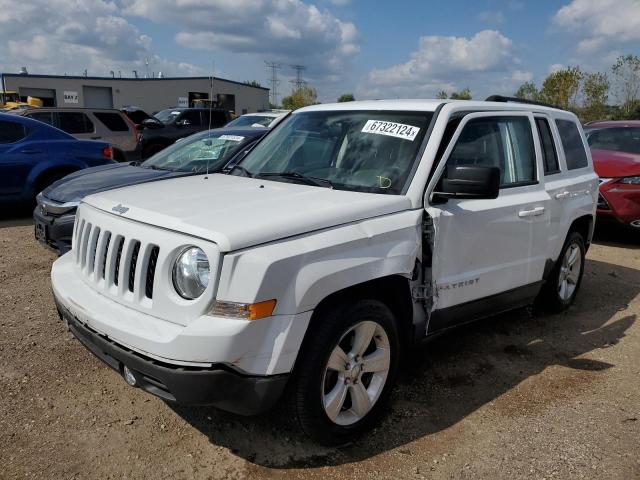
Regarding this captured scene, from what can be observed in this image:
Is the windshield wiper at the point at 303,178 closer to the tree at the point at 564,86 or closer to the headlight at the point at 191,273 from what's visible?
the headlight at the point at 191,273

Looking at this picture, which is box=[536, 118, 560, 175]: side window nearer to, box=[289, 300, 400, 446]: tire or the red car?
box=[289, 300, 400, 446]: tire

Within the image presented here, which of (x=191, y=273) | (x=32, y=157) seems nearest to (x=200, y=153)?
(x=32, y=157)

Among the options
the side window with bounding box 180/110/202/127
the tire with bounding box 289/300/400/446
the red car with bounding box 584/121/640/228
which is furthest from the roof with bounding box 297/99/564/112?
the side window with bounding box 180/110/202/127

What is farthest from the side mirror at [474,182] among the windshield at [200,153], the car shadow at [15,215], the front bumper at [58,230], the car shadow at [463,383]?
the car shadow at [15,215]

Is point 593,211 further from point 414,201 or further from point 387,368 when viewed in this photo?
point 387,368

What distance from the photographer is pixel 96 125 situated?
37.7ft

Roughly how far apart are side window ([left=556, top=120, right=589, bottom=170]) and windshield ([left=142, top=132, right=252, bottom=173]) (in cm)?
344

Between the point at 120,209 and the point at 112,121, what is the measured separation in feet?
31.3

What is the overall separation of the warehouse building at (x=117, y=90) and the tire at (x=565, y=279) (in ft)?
114

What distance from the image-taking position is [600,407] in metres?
3.60

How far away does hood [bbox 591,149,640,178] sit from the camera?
8.12 m

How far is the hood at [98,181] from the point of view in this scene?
19.4 ft

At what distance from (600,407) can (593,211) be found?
2.30 meters

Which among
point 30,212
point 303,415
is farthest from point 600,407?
point 30,212
